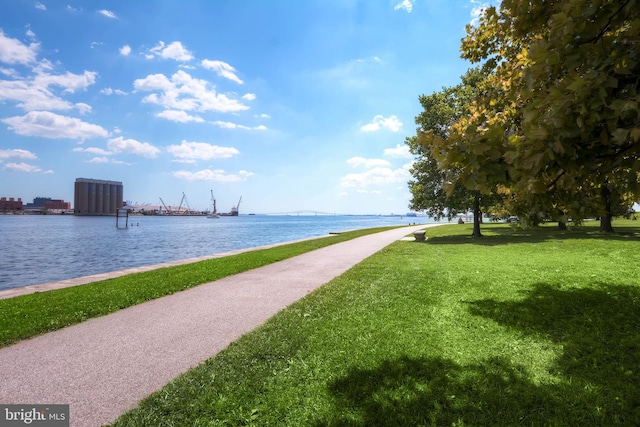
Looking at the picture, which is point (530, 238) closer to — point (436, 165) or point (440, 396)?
point (436, 165)

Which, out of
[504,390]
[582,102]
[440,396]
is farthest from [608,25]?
[440,396]

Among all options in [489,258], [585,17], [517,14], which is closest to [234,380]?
[585,17]

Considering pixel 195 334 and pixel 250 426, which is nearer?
pixel 250 426

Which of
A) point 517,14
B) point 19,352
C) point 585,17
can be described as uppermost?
point 517,14

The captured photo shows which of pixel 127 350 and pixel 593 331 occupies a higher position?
pixel 593 331

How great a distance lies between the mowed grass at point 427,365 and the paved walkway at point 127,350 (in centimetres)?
42

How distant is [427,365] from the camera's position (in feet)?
13.6

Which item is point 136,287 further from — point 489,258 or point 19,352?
point 489,258

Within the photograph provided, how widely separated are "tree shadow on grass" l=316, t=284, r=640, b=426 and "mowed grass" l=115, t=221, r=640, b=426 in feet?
0.04

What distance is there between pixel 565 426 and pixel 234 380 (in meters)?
3.29

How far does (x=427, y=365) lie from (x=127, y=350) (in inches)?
165

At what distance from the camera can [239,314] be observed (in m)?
6.57

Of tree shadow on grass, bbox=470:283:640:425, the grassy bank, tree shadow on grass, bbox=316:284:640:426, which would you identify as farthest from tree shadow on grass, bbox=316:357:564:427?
the grassy bank

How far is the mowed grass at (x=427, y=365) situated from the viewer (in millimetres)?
3225
